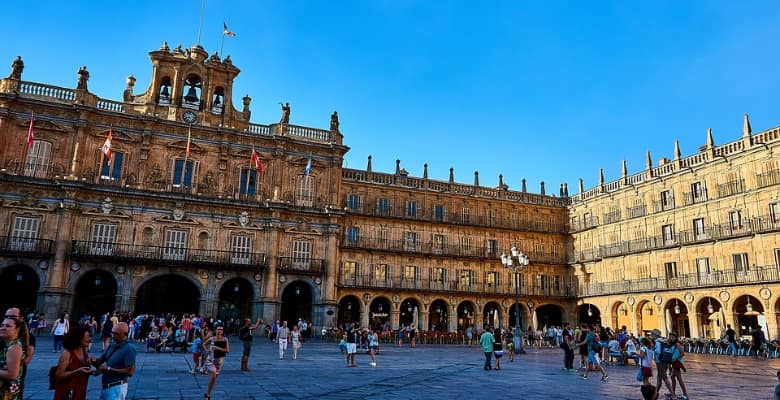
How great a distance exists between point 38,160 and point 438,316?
30515 mm

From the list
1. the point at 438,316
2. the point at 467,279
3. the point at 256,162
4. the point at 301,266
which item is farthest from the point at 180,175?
the point at 438,316

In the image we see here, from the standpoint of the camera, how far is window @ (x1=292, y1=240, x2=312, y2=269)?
3428 cm

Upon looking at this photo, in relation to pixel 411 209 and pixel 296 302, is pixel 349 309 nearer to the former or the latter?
pixel 296 302

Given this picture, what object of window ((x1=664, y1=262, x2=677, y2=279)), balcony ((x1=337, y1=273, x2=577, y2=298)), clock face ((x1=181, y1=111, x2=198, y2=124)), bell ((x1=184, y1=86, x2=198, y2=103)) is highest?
bell ((x1=184, y1=86, x2=198, y2=103))

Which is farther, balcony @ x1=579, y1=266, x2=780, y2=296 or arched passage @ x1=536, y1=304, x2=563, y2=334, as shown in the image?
arched passage @ x1=536, y1=304, x2=563, y2=334

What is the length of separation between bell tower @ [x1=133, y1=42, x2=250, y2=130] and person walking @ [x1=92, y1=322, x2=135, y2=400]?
3025cm

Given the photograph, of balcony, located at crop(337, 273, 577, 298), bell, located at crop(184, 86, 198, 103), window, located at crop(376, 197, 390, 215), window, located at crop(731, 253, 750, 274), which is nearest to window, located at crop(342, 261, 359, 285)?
balcony, located at crop(337, 273, 577, 298)

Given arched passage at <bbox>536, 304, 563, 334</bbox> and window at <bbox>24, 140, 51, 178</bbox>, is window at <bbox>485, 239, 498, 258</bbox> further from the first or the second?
window at <bbox>24, 140, 51, 178</bbox>

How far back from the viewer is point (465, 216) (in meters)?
44.4

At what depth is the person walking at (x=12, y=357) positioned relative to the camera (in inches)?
179

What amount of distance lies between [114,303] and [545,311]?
34536 mm

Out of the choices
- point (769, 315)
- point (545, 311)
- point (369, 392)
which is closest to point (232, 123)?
point (369, 392)

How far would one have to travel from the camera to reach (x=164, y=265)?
102 feet

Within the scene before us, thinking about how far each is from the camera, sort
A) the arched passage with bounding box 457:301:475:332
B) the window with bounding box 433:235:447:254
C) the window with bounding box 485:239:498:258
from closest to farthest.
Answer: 1. the window with bounding box 433:235:447:254
2. the window with bounding box 485:239:498:258
3. the arched passage with bounding box 457:301:475:332
